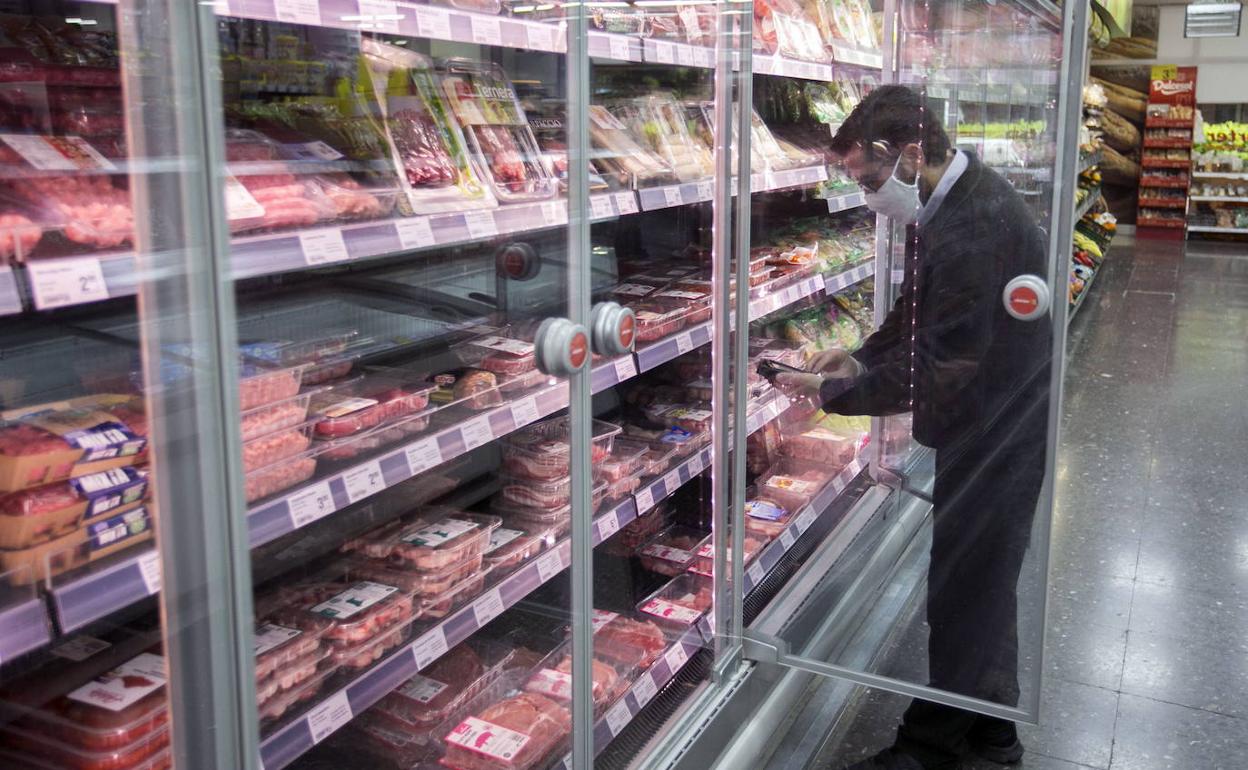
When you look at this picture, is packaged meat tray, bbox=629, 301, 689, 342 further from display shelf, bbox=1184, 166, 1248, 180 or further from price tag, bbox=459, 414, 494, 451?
display shelf, bbox=1184, 166, 1248, 180

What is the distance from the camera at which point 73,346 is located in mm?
1702

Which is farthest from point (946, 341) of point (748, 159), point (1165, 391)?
point (1165, 391)

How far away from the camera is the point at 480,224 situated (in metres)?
1.81

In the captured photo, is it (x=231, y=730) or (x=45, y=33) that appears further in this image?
(x=45, y=33)

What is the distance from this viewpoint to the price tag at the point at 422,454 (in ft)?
5.74

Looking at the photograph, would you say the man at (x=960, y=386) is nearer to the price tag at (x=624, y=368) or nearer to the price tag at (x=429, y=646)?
the price tag at (x=624, y=368)

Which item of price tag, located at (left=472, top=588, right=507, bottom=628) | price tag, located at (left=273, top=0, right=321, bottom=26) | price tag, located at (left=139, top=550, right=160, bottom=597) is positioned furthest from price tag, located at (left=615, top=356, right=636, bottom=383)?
price tag, located at (left=139, top=550, right=160, bottom=597)

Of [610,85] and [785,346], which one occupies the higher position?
[610,85]

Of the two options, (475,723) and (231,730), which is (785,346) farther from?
(231,730)

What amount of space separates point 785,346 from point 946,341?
966 millimetres

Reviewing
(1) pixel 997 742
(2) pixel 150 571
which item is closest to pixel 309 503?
(2) pixel 150 571

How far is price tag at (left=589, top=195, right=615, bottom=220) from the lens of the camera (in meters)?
2.07

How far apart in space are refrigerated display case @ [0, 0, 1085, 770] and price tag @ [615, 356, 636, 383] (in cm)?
4

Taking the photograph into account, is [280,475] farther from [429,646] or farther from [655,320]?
[655,320]
